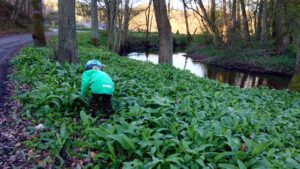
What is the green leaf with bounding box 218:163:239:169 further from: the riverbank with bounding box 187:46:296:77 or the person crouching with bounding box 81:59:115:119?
the riverbank with bounding box 187:46:296:77

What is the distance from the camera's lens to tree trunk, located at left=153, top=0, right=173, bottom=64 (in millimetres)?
15719

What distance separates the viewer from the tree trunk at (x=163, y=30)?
51.6 feet

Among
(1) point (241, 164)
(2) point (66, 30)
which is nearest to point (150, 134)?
(1) point (241, 164)

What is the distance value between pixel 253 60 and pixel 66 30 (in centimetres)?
2248

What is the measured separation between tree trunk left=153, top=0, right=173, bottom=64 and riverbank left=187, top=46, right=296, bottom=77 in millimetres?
13602

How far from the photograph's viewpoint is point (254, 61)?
94.1ft

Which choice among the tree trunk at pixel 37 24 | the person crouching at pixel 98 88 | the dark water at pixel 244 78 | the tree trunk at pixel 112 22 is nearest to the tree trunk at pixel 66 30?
the person crouching at pixel 98 88

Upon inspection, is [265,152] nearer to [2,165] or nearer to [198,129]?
[198,129]

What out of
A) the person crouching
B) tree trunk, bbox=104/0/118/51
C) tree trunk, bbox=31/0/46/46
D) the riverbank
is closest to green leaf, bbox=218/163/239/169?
the person crouching

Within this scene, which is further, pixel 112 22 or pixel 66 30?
pixel 112 22

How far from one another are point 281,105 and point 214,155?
6.45 meters

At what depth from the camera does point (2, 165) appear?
4273 millimetres

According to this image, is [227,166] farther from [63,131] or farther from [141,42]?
[141,42]

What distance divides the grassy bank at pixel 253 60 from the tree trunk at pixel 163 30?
13.7 metres
